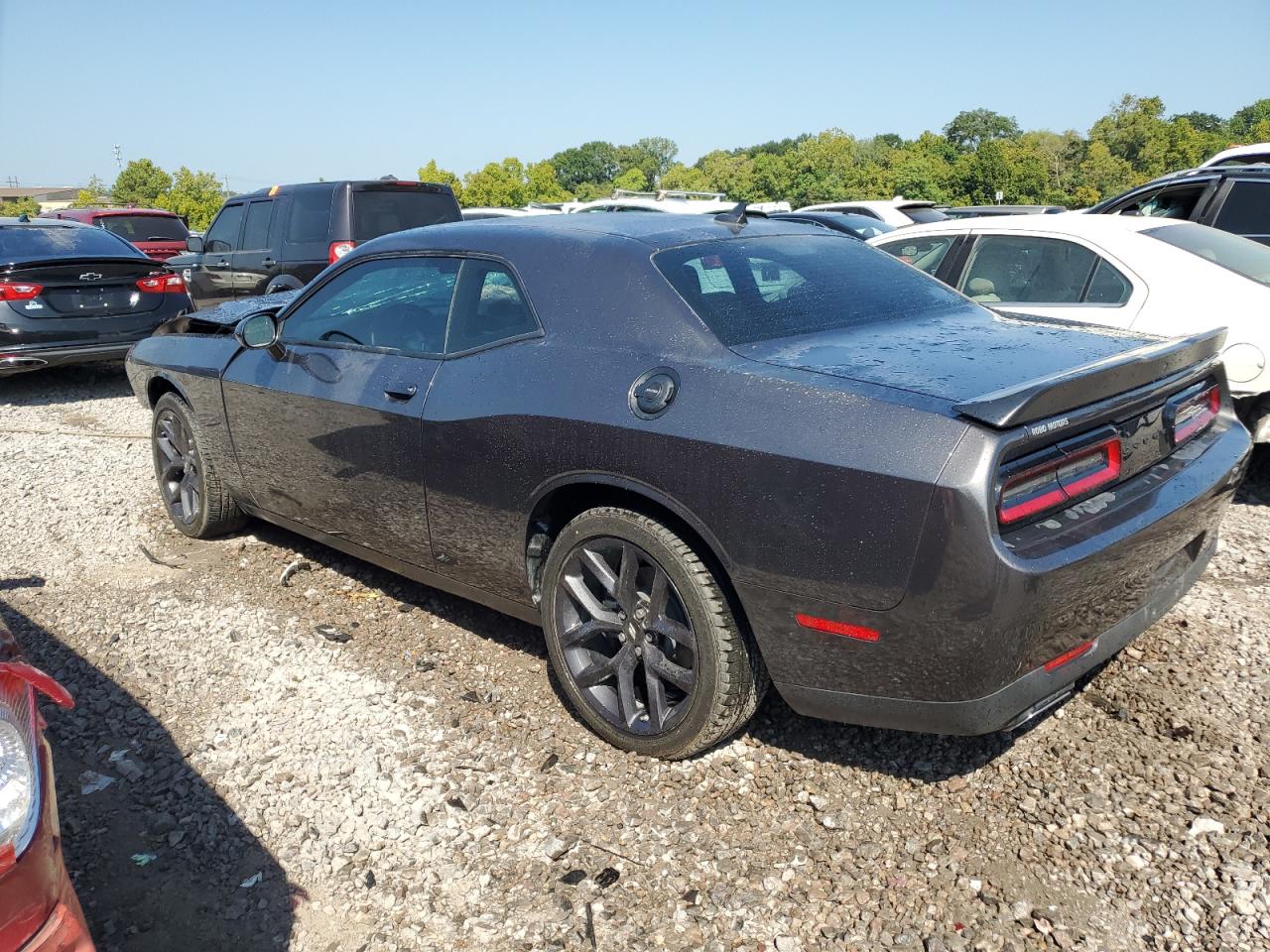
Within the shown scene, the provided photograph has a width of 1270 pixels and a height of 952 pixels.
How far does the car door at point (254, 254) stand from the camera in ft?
31.4

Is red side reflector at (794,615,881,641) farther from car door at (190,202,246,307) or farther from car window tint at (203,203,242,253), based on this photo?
car window tint at (203,203,242,253)

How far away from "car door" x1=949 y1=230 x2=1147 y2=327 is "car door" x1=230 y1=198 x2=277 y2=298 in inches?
261

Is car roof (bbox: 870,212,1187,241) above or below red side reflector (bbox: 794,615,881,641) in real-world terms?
above

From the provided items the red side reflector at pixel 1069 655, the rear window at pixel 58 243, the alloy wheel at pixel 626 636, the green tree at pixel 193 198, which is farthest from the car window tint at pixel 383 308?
the green tree at pixel 193 198

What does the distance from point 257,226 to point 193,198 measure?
38.5m

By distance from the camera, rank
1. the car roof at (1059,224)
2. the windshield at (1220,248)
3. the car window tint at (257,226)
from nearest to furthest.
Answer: the windshield at (1220,248), the car roof at (1059,224), the car window tint at (257,226)

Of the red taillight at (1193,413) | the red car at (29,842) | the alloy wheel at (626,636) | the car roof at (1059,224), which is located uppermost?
the car roof at (1059,224)

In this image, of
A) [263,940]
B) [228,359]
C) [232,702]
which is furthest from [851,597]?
[228,359]

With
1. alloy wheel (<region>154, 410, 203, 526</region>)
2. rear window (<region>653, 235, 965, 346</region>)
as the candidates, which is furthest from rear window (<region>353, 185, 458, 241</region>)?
rear window (<region>653, 235, 965, 346</region>)

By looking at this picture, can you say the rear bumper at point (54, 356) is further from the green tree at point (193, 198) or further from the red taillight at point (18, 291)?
the green tree at point (193, 198)

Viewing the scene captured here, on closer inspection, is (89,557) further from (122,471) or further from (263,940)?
(263,940)

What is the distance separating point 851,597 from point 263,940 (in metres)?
1.68

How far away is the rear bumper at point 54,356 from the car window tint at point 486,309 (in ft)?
20.6

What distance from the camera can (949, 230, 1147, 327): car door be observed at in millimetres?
5359
